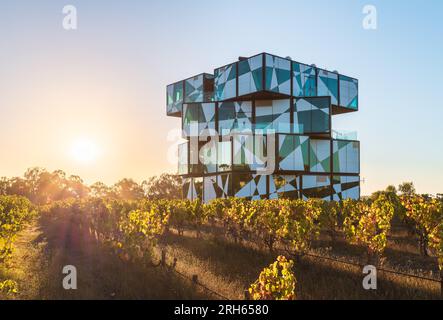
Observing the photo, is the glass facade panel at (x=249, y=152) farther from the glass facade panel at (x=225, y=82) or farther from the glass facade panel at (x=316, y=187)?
the glass facade panel at (x=225, y=82)

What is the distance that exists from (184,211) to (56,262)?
8.17m

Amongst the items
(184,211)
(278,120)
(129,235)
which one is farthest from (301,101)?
→ (129,235)

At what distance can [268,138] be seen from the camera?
38188 mm

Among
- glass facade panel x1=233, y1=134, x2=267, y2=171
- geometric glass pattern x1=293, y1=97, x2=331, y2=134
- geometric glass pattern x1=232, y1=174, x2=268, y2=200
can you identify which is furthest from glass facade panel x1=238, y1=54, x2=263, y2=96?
geometric glass pattern x1=232, y1=174, x2=268, y2=200

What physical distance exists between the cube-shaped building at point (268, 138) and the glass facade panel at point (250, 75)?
9cm

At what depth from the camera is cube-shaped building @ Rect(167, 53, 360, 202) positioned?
37.9 m

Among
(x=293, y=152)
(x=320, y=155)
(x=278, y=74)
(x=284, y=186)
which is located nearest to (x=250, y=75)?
(x=278, y=74)

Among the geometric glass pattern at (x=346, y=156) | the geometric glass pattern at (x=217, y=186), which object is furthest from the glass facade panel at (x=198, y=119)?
the geometric glass pattern at (x=346, y=156)

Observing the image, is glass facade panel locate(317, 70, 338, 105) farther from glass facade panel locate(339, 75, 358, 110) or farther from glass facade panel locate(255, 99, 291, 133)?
glass facade panel locate(255, 99, 291, 133)

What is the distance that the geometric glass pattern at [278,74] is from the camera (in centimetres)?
4003

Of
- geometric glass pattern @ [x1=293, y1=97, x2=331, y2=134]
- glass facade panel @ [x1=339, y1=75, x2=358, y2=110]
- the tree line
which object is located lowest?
the tree line
